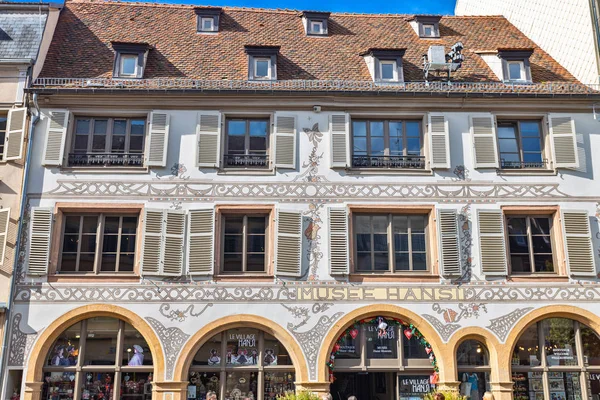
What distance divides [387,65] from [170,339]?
9.58m

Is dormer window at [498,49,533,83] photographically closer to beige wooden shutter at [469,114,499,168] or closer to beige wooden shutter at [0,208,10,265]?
beige wooden shutter at [469,114,499,168]

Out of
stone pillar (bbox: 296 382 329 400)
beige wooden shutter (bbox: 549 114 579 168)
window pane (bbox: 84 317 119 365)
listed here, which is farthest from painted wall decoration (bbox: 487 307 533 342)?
window pane (bbox: 84 317 119 365)

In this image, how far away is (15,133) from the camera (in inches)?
666

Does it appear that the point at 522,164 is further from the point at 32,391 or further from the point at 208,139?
the point at 32,391

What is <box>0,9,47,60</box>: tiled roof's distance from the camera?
701 inches

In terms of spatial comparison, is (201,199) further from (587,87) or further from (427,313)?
(587,87)

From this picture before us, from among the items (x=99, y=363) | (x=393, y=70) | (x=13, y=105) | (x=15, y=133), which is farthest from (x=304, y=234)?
(x=13, y=105)

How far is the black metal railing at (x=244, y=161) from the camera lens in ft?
56.2

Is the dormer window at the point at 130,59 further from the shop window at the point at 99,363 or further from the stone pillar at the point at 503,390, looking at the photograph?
the stone pillar at the point at 503,390

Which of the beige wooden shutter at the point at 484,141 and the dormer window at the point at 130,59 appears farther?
the dormer window at the point at 130,59

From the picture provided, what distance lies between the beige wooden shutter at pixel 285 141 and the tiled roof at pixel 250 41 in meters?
→ 1.77

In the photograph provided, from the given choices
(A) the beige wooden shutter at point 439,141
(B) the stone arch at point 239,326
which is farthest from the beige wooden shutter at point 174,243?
(A) the beige wooden shutter at point 439,141

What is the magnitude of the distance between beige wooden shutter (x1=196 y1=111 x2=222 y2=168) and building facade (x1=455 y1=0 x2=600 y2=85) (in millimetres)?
10601

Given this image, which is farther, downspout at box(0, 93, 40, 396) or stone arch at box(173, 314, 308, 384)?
stone arch at box(173, 314, 308, 384)
